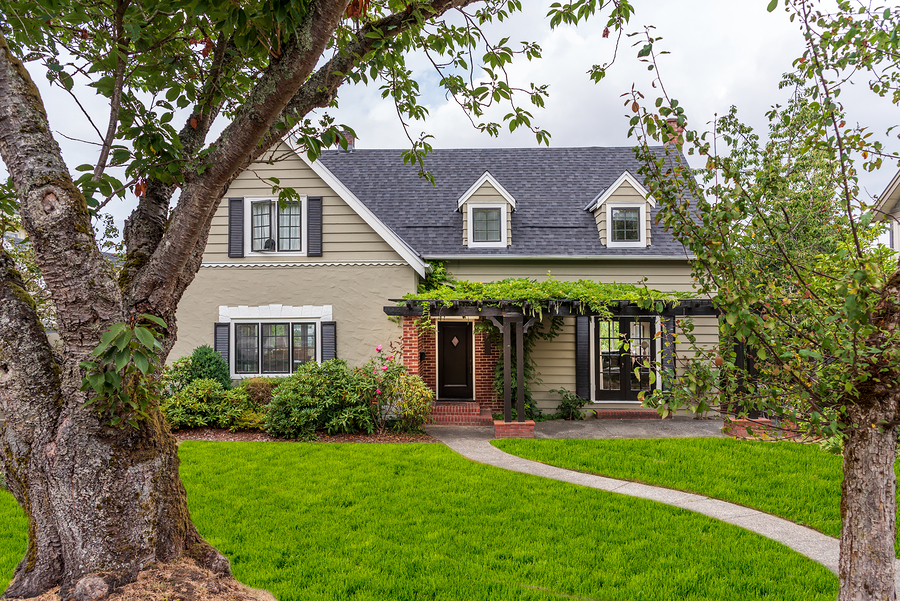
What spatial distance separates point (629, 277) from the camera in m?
12.1

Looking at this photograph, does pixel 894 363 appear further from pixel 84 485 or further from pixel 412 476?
pixel 412 476

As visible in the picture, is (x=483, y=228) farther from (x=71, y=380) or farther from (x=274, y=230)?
(x=71, y=380)

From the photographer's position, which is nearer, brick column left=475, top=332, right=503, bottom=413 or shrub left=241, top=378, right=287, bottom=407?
shrub left=241, top=378, right=287, bottom=407

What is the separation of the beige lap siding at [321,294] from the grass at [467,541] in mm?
4348

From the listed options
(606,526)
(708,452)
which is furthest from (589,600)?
(708,452)

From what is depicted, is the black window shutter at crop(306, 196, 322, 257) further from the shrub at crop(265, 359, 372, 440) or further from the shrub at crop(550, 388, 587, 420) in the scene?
the shrub at crop(550, 388, 587, 420)

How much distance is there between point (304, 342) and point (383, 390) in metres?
2.69

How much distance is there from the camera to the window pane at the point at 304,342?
441 inches

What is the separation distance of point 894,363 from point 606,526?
11.4 feet

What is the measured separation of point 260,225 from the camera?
446 inches

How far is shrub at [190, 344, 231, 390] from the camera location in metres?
10.5

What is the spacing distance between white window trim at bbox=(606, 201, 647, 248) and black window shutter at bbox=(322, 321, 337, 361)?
23.5ft

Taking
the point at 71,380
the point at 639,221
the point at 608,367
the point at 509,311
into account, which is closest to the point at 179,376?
the point at 509,311

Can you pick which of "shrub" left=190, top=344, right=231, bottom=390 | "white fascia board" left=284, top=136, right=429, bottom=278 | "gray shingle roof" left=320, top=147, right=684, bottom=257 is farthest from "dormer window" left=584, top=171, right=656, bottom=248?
"shrub" left=190, top=344, right=231, bottom=390
